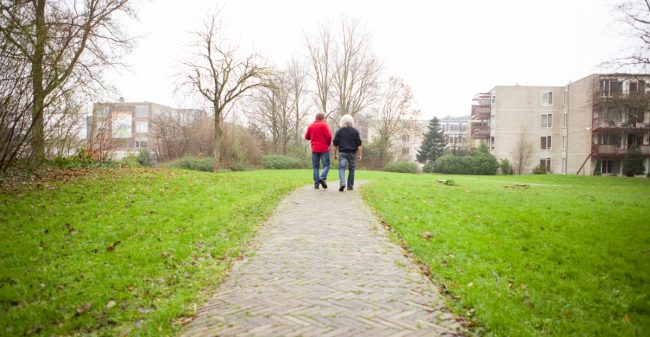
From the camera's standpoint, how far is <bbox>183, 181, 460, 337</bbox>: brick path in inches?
132

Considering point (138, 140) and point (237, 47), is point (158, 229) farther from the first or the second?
point (138, 140)

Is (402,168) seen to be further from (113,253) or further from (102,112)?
(113,253)

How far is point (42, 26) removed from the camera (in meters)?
12.8

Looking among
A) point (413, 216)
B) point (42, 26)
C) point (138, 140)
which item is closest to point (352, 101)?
point (42, 26)

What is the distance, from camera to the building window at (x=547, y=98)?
50.8m

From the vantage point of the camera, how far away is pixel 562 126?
50.0 metres

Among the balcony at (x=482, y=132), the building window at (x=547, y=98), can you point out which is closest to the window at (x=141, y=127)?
the balcony at (x=482, y=132)

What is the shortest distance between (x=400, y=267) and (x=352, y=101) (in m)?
37.5

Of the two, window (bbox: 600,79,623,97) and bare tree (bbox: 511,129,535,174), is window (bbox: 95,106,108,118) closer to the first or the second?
bare tree (bbox: 511,129,535,174)

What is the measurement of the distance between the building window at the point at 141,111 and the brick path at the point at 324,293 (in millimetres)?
77341

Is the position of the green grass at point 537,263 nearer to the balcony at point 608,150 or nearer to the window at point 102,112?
the window at point 102,112

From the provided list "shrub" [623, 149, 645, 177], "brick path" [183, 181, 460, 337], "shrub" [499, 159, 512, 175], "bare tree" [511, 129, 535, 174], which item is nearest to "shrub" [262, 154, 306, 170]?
"shrub" [499, 159, 512, 175]

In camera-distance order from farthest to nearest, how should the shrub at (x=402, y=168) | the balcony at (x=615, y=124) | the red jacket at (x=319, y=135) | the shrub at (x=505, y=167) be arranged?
the shrub at (x=505, y=167) → the balcony at (x=615, y=124) → the shrub at (x=402, y=168) → the red jacket at (x=319, y=135)

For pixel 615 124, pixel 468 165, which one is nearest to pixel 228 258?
pixel 468 165
